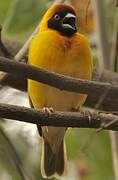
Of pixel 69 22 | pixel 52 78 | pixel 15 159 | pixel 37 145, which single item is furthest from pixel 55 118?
pixel 37 145

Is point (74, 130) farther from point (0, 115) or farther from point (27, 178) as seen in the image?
point (0, 115)

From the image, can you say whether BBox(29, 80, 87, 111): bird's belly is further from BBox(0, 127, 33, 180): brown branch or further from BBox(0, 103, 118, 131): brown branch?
BBox(0, 103, 118, 131): brown branch

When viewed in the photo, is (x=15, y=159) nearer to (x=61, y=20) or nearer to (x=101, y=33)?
(x=101, y=33)

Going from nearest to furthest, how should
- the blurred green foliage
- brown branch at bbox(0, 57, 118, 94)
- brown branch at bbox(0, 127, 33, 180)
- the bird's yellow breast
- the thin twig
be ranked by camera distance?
brown branch at bbox(0, 57, 118, 94)
brown branch at bbox(0, 127, 33, 180)
the thin twig
the bird's yellow breast
the blurred green foliage

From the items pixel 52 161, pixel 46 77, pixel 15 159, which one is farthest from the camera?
pixel 52 161

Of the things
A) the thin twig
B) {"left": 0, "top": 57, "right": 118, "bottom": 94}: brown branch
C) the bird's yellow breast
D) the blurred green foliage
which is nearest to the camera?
{"left": 0, "top": 57, "right": 118, "bottom": 94}: brown branch

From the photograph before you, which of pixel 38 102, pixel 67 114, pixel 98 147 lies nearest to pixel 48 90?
pixel 38 102

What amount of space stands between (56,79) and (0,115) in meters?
0.26

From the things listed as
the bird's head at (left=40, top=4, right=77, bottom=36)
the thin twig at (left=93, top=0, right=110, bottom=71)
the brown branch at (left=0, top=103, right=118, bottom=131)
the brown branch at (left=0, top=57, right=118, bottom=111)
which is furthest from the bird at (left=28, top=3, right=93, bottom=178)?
the brown branch at (left=0, top=57, right=118, bottom=111)

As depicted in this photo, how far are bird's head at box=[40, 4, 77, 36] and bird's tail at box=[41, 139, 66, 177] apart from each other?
755 mm

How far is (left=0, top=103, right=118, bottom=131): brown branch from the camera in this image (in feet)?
6.91

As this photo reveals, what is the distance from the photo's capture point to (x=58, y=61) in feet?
9.91

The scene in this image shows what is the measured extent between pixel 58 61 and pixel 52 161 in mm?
771

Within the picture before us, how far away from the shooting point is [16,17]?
3.30 meters
